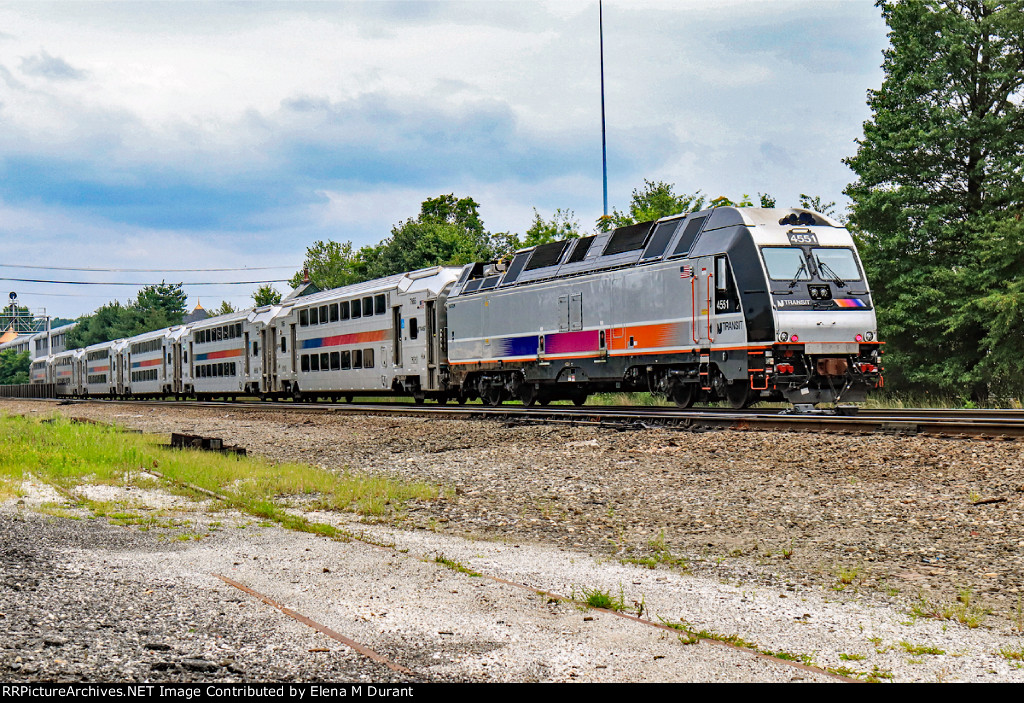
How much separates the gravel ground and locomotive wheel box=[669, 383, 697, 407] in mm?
4745

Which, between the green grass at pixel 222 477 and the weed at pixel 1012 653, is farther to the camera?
the green grass at pixel 222 477

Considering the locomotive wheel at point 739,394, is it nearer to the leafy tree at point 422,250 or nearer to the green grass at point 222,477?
the green grass at point 222,477

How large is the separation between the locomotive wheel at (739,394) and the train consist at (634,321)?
27 mm

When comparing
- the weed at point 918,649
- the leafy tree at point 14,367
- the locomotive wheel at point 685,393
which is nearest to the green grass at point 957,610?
the weed at point 918,649

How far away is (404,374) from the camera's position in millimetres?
28234

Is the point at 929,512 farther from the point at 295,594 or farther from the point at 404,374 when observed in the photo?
the point at 404,374

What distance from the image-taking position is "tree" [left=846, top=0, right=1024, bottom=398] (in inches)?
1081

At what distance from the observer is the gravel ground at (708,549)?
4.28 metres

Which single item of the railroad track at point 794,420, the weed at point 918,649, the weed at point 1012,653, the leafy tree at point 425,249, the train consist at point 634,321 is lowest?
the weed at point 1012,653

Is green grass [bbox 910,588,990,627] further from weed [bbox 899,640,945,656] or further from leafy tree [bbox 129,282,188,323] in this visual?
leafy tree [bbox 129,282,188,323]

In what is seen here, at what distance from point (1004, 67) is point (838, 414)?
20987 millimetres

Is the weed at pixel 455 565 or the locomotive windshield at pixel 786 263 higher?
the locomotive windshield at pixel 786 263

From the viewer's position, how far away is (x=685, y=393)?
19.0 m

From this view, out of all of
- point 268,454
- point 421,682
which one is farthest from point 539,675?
point 268,454
